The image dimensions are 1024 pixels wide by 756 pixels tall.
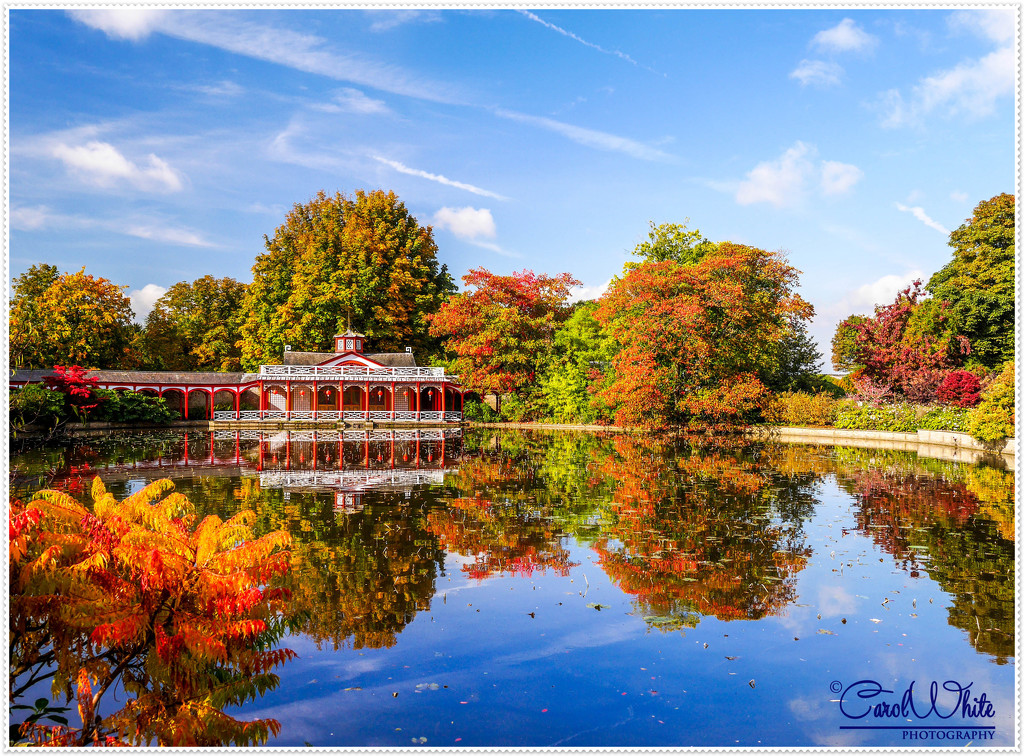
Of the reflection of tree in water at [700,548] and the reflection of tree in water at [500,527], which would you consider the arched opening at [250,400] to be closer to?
the reflection of tree in water at [500,527]

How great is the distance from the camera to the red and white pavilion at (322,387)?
3691cm

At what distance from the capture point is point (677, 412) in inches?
1197

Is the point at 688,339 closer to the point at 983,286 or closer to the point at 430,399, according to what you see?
the point at 983,286

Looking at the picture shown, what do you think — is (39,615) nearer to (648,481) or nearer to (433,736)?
(433,736)

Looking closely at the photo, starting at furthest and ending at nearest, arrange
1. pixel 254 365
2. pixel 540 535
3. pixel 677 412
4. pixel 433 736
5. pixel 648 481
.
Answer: pixel 254 365 → pixel 677 412 → pixel 648 481 → pixel 540 535 → pixel 433 736

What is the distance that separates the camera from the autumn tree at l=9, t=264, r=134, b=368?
38.6 meters

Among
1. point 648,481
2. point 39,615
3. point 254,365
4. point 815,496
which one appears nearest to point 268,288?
point 254,365

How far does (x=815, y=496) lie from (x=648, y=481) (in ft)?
11.3

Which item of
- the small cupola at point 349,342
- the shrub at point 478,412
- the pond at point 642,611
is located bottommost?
the pond at point 642,611

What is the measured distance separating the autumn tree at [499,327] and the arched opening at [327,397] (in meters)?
7.03

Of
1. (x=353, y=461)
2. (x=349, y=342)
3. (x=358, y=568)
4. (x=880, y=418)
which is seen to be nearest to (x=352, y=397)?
(x=349, y=342)

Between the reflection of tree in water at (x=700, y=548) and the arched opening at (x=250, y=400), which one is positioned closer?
the reflection of tree in water at (x=700, y=548)

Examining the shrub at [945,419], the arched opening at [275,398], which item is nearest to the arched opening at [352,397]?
the arched opening at [275,398]

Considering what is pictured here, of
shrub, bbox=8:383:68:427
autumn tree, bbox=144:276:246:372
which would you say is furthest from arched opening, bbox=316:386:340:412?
shrub, bbox=8:383:68:427
